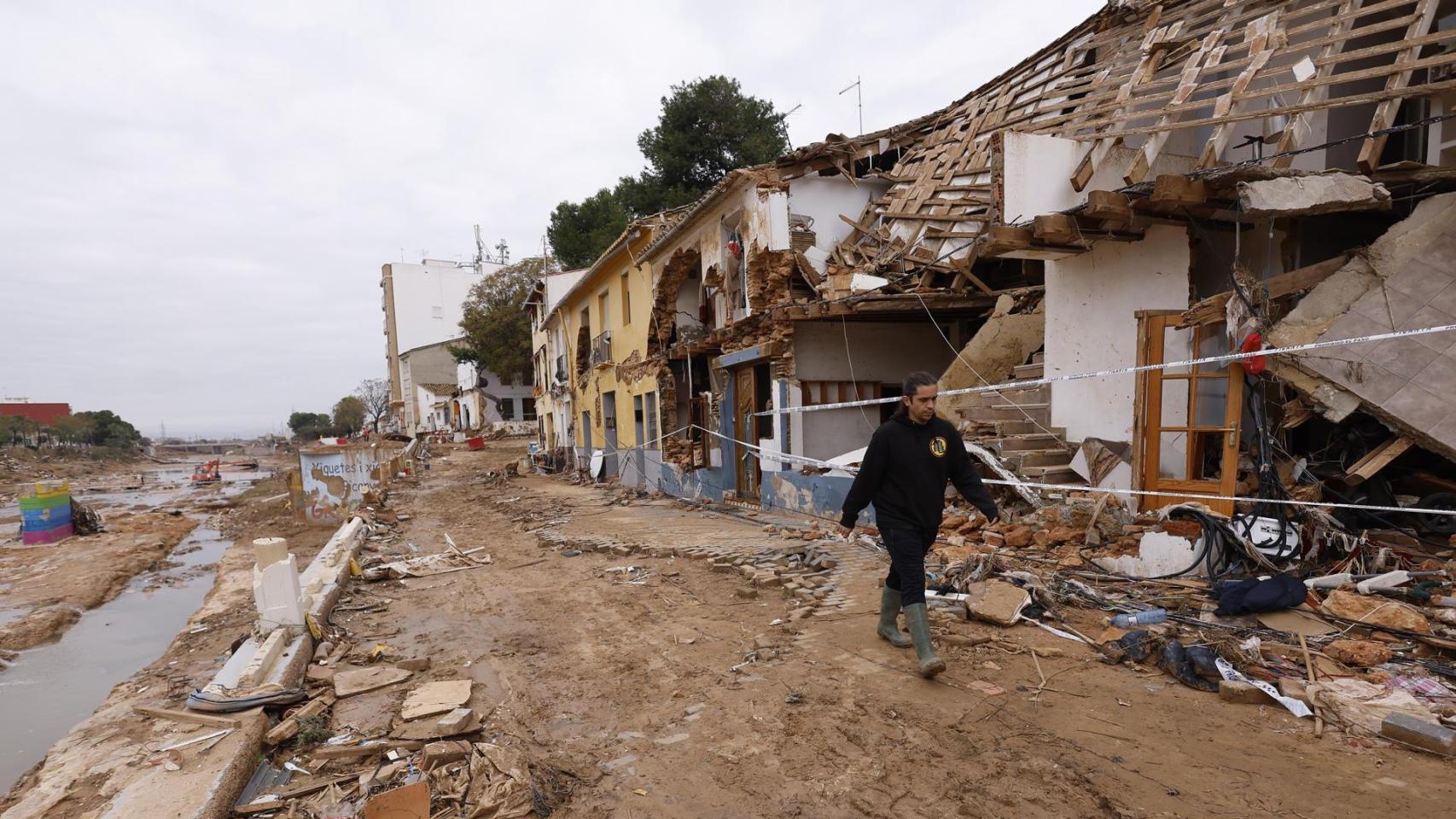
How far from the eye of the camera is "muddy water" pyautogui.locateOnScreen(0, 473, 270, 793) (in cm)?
624

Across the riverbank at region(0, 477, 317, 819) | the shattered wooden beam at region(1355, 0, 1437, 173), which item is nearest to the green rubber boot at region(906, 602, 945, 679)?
the riverbank at region(0, 477, 317, 819)

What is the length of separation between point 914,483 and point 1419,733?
2.46 m

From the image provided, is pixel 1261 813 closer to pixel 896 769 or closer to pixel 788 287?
pixel 896 769

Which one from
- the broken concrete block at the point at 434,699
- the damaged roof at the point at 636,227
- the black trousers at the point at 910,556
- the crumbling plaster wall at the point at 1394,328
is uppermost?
the damaged roof at the point at 636,227

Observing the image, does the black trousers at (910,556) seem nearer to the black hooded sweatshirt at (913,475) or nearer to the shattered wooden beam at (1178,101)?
the black hooded sweatshirt at (913,475)

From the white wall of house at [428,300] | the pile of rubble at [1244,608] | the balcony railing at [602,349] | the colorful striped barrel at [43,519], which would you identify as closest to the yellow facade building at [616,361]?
the balcony railing at [602,349]

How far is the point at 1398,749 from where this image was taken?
311 centimetres

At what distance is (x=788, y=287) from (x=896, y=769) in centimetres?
992

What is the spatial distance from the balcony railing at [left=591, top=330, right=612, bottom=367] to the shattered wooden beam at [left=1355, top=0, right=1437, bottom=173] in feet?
56.1

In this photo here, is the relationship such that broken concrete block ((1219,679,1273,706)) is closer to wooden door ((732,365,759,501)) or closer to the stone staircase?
the stone staircase

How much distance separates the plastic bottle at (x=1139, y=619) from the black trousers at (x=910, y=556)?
1.58 meters

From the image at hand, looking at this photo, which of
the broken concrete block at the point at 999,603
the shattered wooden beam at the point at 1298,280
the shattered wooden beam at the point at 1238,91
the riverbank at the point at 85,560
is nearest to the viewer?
the broken concrete block at the point at 999,603

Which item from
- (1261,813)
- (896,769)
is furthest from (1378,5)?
(896,769)

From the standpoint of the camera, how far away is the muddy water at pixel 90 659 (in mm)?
6238
